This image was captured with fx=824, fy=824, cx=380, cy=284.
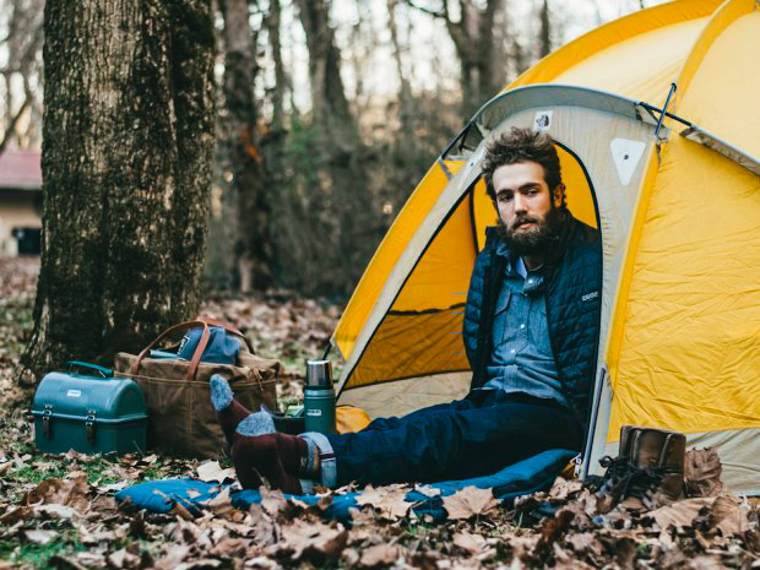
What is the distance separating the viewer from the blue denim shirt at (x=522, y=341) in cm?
380

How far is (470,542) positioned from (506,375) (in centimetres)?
124

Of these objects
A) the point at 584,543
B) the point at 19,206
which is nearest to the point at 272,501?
the point at 584,543

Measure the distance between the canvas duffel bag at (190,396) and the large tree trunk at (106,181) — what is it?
0.76 metres

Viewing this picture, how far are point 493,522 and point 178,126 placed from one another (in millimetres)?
3176

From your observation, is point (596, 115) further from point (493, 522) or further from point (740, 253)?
point (493, 522)

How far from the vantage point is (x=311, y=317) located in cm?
976

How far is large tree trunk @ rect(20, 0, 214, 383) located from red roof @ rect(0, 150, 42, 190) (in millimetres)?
25835

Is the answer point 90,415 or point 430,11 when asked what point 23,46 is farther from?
point 90,415

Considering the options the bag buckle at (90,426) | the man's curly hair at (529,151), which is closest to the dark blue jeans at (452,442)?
the man's curly hair at (529,151)

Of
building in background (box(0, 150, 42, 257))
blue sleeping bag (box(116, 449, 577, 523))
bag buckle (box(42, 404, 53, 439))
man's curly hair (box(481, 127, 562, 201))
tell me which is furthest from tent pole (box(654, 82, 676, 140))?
building in background (box(0, 150, 42, 257))

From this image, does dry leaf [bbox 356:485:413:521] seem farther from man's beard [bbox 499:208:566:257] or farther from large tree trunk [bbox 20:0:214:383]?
large tree trunk [bbox 20:0:214:383]

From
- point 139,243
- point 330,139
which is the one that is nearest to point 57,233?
point 139,243

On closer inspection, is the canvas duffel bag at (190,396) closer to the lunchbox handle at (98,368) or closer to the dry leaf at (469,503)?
the lunchbox handle at (98,368)

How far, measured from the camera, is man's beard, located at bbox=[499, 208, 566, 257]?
386cm
